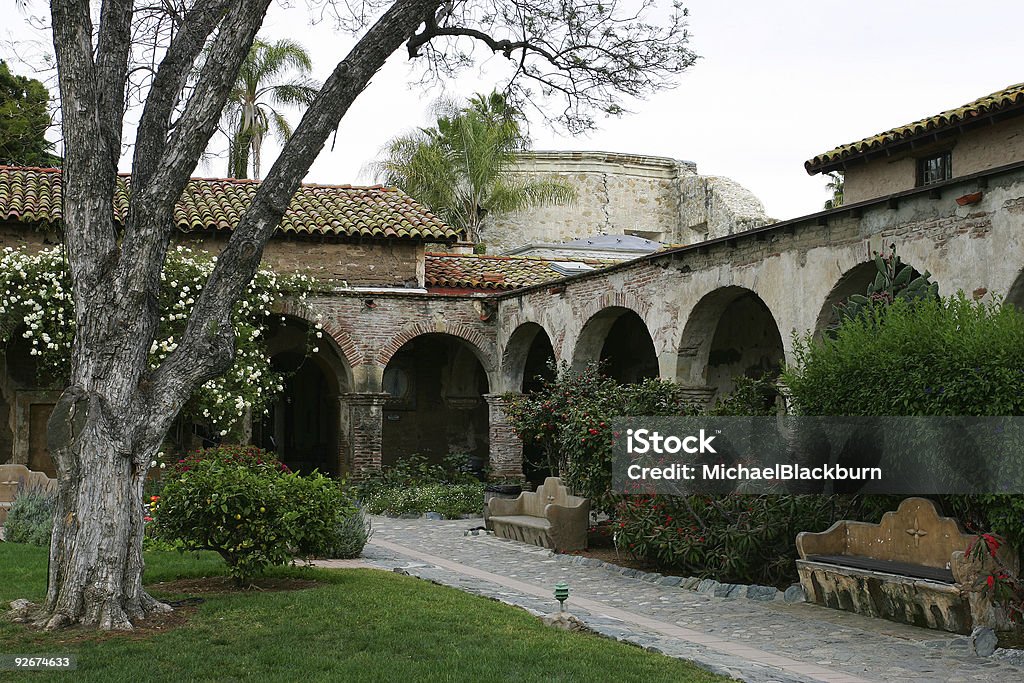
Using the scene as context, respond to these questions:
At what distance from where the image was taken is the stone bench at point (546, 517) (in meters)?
12.7

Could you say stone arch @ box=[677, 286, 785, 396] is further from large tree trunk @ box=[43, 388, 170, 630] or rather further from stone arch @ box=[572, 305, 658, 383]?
large tree trunk @ box=[43, 388, 170, 630]

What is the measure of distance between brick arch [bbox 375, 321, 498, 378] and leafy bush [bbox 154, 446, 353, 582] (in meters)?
11.2

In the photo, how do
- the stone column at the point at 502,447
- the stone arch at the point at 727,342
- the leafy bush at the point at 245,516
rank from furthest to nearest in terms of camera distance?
the stone column at the point at 502,447 < the stone arch at the point at 727,342 < the leafy bush at the point at 245,516

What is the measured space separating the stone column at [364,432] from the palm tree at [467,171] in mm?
14589

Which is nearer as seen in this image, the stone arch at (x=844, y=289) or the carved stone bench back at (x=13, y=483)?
the stone arch at (x=844, y=289)

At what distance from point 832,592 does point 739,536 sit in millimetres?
1292

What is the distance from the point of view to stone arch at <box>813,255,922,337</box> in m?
11.9

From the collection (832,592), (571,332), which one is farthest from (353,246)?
(832,592)

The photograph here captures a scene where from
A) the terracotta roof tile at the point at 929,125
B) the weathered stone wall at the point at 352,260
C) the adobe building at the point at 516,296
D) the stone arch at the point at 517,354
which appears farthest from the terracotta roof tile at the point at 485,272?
the terracotta roof tile at the point at 929,125

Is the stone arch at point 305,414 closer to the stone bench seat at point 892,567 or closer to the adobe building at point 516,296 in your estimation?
the adobe building at point 516,296

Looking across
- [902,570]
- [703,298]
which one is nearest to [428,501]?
[703,298]

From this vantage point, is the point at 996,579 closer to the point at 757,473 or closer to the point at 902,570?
the point at 902,570

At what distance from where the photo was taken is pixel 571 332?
58.2 ft

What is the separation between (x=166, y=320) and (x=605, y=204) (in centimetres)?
2004
